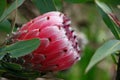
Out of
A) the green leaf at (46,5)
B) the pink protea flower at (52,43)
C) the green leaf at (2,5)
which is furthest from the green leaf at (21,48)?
the green leaf at (46,5)

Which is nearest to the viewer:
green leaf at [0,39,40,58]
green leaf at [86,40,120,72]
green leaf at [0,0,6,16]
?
green leaf at [86,40,120,72]

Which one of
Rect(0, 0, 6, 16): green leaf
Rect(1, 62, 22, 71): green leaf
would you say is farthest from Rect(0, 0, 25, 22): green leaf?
Rect(1, 62, 22, 71): green leaf

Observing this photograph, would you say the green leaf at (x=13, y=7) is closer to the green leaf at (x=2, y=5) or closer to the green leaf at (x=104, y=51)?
the green leaf at (x=2, y=5)

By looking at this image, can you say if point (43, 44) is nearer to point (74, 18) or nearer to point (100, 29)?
point (100, 29)

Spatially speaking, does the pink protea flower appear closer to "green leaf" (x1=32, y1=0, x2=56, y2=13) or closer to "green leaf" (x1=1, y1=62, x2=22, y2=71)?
"green leaf" (x1=1, y1=62, x2=22, y2=71)

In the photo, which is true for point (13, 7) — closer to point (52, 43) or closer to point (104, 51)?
point (52, 43)

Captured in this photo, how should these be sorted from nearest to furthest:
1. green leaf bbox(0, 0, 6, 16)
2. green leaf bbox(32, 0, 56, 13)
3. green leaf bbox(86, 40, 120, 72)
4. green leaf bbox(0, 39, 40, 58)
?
1. green leaf bbox(86, 40, 120, 72)
2. green leaf bbox(0, 39, 40, 58)
3. green leaf bbox(0, 0, 6, 16)
4. green leaf bbox(32, 0, 56, 13)

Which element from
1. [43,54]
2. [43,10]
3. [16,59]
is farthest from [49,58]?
[43,10]
